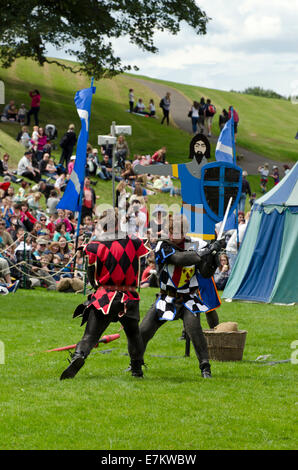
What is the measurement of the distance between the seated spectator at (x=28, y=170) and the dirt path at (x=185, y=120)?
48.0ft

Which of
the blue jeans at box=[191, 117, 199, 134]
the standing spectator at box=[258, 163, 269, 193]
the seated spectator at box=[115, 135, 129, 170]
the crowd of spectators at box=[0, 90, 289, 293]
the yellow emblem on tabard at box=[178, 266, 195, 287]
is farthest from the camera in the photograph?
the blue jeans at box=[191, 117, 199, 134]

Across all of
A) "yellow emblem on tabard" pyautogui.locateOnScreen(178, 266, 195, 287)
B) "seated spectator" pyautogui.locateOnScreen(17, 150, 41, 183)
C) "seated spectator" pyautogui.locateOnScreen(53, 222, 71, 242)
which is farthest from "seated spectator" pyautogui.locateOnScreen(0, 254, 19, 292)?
"seated spectator" pyautogui.locateOnScreen(17, 150, 41, 183)

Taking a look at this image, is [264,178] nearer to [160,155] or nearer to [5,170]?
[160,155]

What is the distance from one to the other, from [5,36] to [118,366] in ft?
82.1

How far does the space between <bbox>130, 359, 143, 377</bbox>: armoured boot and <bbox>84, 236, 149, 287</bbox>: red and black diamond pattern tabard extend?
0.83 m

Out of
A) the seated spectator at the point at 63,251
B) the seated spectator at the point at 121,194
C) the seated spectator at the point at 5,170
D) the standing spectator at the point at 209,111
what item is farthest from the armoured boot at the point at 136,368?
the standing spectator at the point at 209,111

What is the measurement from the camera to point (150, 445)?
5734 millimetres

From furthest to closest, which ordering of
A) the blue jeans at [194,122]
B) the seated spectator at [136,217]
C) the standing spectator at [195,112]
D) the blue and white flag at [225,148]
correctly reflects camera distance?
the blue jeans at [194,122], the standing spectator at [195,112], the seated spectator at [136,217], the blue and white flag at [225,148]

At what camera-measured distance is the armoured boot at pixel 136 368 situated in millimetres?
8219

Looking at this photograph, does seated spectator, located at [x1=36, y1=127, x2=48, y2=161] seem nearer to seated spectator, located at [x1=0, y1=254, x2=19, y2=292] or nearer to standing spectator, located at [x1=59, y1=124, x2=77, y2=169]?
standing spectator, located at [x1=59, y1=124, x2=77, y2=169]

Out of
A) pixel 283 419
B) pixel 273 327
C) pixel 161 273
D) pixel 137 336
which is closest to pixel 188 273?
pixel 161 273

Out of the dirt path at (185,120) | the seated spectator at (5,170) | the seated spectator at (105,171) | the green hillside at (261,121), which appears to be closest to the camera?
the seated spectator at (5,170)

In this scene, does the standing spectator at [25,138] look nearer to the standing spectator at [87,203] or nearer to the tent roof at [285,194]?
the standing spectator at [87,203]

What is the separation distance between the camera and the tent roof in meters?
15.9
